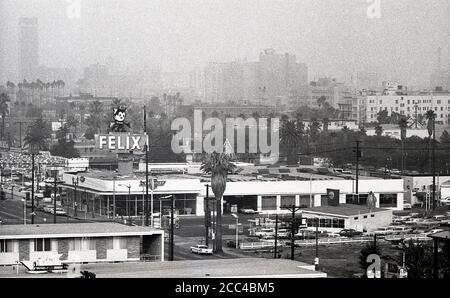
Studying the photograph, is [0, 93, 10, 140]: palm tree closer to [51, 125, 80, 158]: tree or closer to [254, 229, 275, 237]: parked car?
[51, 125, 80, 158]: tree

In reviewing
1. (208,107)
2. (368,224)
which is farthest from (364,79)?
(208,107)

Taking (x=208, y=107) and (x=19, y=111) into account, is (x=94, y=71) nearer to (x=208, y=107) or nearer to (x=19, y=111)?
(x=208, y=107)

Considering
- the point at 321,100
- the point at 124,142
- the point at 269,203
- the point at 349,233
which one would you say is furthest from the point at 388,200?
the point at 321,100

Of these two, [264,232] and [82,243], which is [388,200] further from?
[82,243]

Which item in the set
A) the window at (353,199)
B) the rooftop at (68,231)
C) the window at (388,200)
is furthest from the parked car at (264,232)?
the rooftop at (68,231)

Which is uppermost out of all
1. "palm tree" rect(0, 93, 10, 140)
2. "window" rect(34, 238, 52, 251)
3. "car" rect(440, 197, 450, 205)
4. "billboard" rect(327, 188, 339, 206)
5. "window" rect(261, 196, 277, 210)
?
"palm tree" rect(0, 93, 10, 140)

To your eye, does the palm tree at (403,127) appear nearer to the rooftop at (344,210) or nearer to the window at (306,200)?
the window at (306,200)

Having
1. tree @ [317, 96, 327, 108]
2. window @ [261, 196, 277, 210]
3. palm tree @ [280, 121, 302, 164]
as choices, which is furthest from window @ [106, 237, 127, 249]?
tree @ [317, 96, 327, 108]
